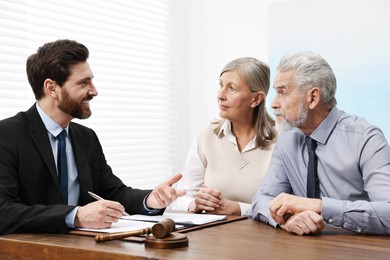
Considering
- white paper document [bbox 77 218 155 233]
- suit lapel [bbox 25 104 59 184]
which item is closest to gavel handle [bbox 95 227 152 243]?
white paper document [bbox 77 218 155 233]

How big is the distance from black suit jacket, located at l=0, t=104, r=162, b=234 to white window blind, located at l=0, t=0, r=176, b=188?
0.85 meters

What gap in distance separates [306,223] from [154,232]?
57 centimetres

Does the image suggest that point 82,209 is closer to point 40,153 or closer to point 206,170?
point 40,153

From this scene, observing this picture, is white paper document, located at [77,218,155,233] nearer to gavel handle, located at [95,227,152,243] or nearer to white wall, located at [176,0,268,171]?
gavel handle, located at [95,227,152,243]

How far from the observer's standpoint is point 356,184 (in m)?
2.33

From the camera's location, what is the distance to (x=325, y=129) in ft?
8.00

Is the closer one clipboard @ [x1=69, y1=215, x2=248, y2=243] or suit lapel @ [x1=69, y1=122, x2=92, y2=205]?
clipboard @ [x1=69, y1=215, x2=248, y2=243]

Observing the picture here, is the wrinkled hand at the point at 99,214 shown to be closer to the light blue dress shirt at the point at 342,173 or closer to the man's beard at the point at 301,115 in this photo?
the light blue dress shirt at the point at 342,173

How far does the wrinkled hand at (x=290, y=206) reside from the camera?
2.07m

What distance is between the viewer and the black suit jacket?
2.04m

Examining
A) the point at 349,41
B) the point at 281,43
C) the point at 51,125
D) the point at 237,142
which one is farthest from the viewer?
the point at 281,43

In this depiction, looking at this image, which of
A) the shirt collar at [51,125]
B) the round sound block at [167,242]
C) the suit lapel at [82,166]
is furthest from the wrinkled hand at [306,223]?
the shirt collar at [51,125]

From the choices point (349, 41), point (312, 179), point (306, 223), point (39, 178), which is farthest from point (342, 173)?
point (349, 41)

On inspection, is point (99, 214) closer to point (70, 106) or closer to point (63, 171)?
point (63, 171)
